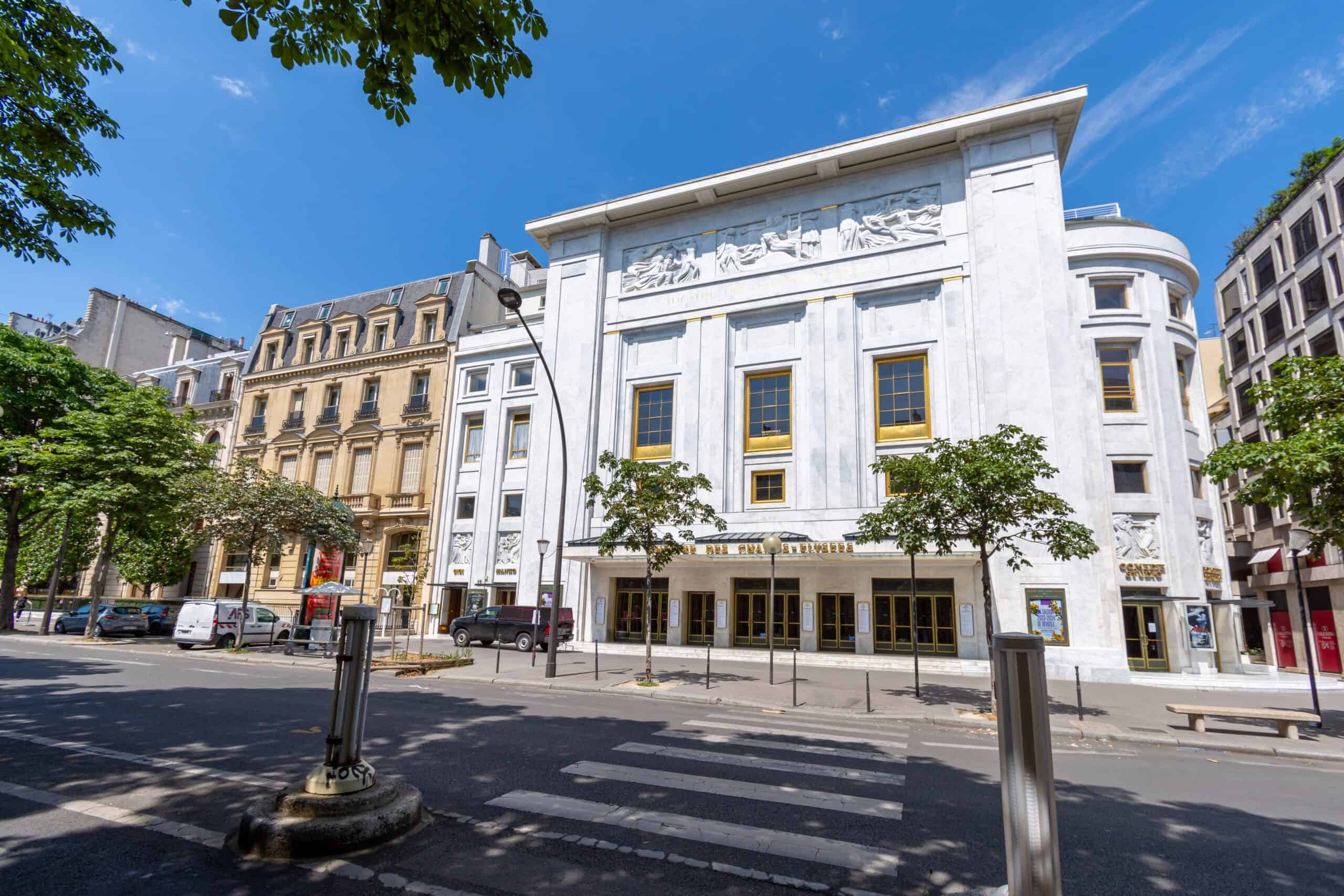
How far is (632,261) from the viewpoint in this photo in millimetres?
30984

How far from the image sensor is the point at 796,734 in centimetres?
989

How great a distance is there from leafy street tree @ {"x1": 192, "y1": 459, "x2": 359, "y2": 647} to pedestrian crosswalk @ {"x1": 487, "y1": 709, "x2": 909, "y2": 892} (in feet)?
66.3

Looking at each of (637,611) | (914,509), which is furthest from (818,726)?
(637,611)

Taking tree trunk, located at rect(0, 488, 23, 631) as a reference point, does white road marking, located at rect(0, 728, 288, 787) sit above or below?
below

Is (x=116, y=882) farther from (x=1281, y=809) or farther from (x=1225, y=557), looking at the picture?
(x=1225, y=557)

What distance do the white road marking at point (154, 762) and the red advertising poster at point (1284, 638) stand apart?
37.7 meters

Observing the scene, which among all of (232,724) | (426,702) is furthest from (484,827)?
(426,702)

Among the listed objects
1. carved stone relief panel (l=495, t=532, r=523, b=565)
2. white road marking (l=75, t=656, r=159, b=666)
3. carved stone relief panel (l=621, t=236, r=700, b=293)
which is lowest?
white road marking (l=75, t=656, r=159, b=666)

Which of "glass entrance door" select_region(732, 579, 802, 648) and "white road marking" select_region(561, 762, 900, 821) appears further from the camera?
"glass entrance door" select_region(732, 579, 802, 648)

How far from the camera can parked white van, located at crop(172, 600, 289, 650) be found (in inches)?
904

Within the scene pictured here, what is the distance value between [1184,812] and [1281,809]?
122 centimetres

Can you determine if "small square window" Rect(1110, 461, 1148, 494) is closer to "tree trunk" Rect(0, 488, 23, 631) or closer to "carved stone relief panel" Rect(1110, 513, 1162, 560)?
"carved stone relief panel" Rect(1110, 513, 1162, 560)

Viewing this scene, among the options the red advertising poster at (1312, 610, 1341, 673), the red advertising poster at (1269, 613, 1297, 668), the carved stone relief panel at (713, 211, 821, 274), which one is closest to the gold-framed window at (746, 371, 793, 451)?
the carved stone relief panel at (713, 211, 821, 274)

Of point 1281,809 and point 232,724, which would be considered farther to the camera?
point 232,724
